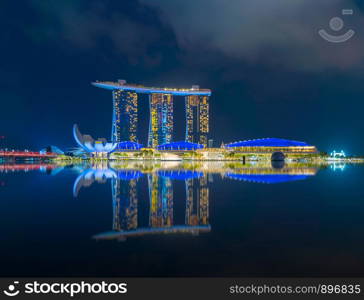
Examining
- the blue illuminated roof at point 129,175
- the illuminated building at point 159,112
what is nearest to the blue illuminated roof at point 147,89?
the illuminated building at point 159,112

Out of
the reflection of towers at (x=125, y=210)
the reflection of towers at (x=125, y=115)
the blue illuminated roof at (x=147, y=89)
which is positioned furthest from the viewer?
the reflection of towers at (x=125, y=115)

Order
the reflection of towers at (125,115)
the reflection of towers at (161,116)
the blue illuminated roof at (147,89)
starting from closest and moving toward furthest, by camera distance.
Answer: the blue illuminated roof at (147,89)
the reflection of towers at (125,115)
the reflection of towers at (161,116)

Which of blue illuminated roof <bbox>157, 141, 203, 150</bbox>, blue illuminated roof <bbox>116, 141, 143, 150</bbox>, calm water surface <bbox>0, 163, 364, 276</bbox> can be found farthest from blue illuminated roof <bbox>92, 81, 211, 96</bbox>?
calm water surface <bbox>0, 163, 364, 276</bbox>

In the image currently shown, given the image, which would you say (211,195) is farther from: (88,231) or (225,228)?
(88,231)

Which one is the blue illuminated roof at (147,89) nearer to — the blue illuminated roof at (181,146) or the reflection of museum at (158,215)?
the blue illuminated roof at (181,146)

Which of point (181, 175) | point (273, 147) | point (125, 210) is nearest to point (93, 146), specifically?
point (273, 147)

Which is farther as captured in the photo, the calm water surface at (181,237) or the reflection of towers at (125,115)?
the reflection of towers at (125,115)

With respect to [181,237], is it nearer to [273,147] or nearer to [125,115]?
[273,147]
